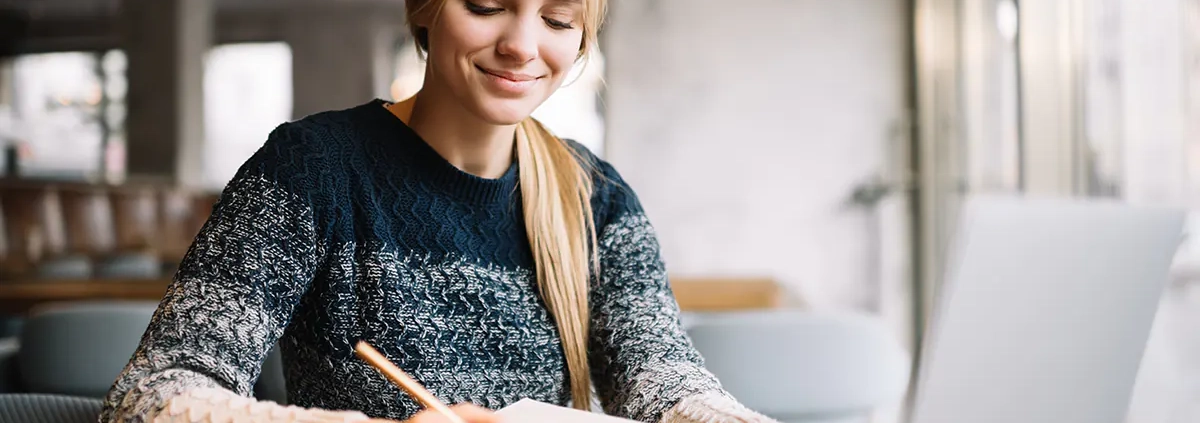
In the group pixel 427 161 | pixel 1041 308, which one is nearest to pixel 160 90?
pixel 427 161

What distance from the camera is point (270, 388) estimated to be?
1.61m

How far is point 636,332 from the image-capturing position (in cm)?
104

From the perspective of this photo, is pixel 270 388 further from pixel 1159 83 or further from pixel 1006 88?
pixel 1006 88

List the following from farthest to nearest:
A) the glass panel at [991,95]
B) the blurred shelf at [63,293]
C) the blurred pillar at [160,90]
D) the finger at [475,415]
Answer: the blurred pillar at [160,90] → the glass panel at [991,95] → the blurred shelf at [63,293] → the finger at [475,415]

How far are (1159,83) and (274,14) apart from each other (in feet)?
24.7

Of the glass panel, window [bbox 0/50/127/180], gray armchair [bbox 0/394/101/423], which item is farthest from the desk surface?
window [bbox 0/50/127/180]

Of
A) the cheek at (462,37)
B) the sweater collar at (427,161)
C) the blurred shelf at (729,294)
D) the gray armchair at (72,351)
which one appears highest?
the cheek at (462,37)

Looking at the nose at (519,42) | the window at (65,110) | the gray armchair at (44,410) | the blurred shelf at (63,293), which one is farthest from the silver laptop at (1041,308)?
the window at (65,110)

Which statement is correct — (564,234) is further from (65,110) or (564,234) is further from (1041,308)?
(65,110)

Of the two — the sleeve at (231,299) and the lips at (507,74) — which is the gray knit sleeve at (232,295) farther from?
the lips at (507,74)

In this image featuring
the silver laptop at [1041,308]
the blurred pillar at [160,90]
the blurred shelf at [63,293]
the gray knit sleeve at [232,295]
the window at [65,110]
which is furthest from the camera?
the window at [65,110]

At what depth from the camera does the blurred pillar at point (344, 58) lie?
8164 mm

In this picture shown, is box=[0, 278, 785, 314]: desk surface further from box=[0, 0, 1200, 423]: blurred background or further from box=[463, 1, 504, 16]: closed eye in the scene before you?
box=[463, 1, 504, 16]: closed eye

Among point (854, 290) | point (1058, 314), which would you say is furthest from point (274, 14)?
point (1058, 314)
